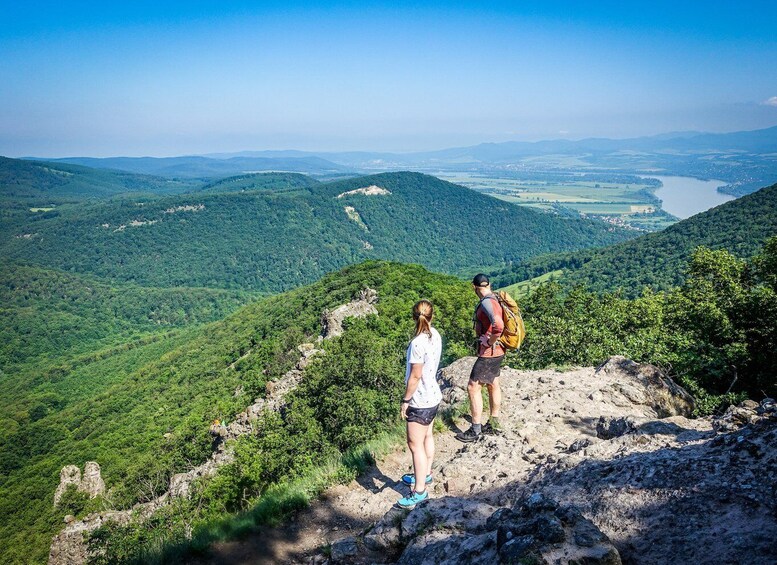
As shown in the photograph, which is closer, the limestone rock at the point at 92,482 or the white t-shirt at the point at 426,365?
the white t-shirt at the point at 426,365

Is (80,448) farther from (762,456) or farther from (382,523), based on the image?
(762,456)

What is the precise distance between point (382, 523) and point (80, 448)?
71.5 m

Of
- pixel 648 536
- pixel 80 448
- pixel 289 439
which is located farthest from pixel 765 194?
pixel 80 448

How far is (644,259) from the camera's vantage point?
92.9 m

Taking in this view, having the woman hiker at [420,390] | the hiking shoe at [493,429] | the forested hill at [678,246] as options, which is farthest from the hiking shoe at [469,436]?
the forested hill at [678,246]

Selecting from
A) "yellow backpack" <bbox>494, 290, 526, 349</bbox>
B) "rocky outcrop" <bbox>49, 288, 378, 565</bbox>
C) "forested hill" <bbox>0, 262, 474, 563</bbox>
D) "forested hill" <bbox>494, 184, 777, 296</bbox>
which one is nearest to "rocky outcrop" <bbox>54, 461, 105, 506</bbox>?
"rocky outcrop" <bbox>49, 288, 378, 565</bbox>

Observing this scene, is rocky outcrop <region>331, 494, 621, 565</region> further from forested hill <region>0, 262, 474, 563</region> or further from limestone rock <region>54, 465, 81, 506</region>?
limestone rock <region>54, 465, 81, 506</region>

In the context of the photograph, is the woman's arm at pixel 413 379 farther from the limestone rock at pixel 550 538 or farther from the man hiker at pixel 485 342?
the limestone rock at pixel 550 538

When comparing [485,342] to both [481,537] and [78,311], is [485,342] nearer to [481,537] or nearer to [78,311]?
[481,537]

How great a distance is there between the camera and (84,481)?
41.0m

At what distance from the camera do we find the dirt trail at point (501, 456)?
19.3ft

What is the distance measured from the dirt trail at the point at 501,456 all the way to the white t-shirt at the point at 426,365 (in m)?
1.75

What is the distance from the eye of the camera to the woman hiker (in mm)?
5754

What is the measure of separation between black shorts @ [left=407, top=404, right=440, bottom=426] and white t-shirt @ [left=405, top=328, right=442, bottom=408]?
0.06m
